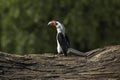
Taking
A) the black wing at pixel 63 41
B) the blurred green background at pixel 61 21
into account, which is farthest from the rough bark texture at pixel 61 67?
the blurred green background at pixel 61 21

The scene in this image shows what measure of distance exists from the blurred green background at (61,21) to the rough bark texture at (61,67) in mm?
12951

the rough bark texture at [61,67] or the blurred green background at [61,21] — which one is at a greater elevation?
the blurred green background at [61,21]

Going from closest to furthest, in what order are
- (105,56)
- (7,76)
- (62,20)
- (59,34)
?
(7,76)
(105,56)
(59,34)
(62,20)

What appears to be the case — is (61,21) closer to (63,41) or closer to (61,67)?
(63,41)

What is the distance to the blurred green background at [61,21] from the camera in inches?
988

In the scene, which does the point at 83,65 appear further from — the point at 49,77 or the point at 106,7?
the point at 106,7

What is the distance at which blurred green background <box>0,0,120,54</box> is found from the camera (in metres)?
25.1

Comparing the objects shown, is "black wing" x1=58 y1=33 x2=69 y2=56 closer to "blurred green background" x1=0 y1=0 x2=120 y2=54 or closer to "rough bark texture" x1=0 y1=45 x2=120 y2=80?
"rough bark texture" x1=0 y1=45 x2=120 y2=80

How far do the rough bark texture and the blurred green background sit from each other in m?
13.0

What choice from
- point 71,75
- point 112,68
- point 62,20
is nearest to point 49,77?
point 71,75

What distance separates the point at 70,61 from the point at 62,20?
1361 cm

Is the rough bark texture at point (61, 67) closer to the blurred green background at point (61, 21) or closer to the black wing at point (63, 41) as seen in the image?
the black wing at point (63, 41)

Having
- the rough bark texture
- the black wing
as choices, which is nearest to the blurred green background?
the black wing

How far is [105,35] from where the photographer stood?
26.0 m
